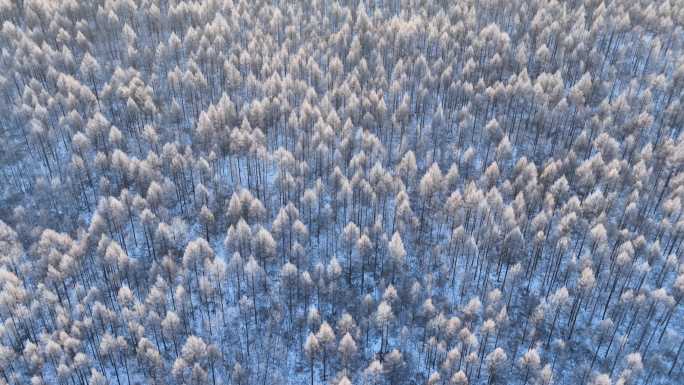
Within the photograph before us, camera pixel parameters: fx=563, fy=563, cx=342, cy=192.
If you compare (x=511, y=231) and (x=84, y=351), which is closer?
(x=84, y=351)

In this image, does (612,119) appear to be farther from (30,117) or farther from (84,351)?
(30,117)

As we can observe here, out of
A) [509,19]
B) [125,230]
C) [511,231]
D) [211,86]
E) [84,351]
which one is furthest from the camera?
[509,19]

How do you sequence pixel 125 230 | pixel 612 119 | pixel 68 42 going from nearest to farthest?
pixel 125 230 < pixel 612 119 < pixel 68 42

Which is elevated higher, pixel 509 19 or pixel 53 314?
pixel 509 19

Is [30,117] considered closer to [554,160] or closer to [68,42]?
[68,42]

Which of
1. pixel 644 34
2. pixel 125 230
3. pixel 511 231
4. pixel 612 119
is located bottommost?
pixel 125 230

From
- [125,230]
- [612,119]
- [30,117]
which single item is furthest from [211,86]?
A: [612,119]

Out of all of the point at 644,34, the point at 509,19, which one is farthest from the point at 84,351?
the point at 644,34
